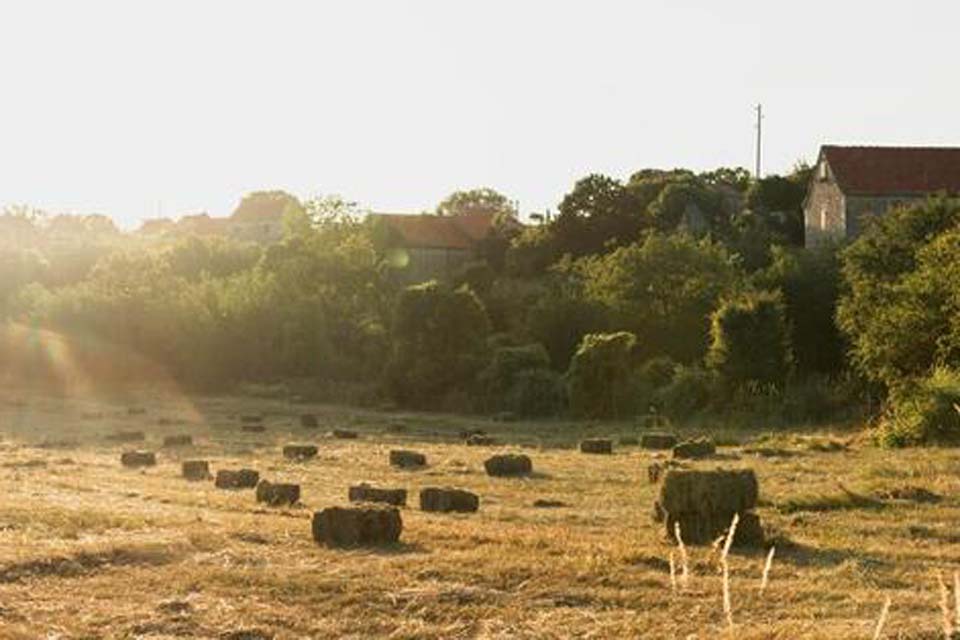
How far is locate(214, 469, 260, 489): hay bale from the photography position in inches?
902

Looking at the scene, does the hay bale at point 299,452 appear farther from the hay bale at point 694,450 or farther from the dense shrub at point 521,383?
the dense shrub at point 521,383

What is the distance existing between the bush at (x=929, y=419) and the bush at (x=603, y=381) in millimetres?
12745

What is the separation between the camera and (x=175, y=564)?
42.5 feet

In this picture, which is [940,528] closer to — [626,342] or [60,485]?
[60,485]

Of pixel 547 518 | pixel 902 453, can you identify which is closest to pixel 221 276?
pixel 902 453

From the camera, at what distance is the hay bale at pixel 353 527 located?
14367mm

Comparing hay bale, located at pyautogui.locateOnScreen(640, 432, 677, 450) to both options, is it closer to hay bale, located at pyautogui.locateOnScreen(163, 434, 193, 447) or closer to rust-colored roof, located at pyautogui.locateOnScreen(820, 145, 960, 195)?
hay bale, located at pyautogui.locateOnScreen(163, 434, 193, 447)

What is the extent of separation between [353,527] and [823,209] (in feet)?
215

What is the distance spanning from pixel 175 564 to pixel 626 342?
104 ft

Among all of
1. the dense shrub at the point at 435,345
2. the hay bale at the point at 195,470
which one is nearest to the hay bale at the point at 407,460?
the hay bale at the point at 195,470

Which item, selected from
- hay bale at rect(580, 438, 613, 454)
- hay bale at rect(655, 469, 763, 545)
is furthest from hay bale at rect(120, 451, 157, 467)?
hay bale at rect(655, 469, 763, 545)

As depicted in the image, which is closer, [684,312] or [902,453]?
[902,453]

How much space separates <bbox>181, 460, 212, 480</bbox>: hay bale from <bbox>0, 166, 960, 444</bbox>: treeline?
14.1 metres

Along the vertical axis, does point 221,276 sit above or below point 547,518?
above
